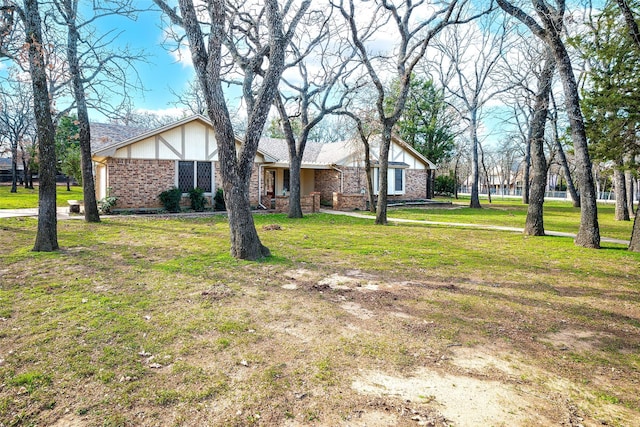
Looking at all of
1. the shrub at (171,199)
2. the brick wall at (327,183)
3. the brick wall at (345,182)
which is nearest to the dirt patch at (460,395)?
the shrub at (171,199)

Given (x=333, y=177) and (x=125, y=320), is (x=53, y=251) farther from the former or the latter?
(x=333, y=177)

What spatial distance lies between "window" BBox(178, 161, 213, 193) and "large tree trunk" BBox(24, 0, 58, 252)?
30.8 feet

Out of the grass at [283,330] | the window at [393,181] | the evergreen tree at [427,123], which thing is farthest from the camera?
the evergreen tree at [427,123]

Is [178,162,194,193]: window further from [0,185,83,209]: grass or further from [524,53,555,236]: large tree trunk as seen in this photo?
[524,53,555,236]: large tree trunk

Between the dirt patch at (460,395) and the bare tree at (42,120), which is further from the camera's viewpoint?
the bare tree at (42,120)

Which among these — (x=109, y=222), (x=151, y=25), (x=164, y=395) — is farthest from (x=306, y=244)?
(x=109, y=222)

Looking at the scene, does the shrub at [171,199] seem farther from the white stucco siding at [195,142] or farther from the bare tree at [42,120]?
the bare tree at [42,120]

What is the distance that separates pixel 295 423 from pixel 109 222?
12.6 m

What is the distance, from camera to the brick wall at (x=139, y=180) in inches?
613

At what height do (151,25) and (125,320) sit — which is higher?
(151,25)

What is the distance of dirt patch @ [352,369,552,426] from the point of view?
2.45m

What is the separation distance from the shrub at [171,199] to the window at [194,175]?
24.5 inches

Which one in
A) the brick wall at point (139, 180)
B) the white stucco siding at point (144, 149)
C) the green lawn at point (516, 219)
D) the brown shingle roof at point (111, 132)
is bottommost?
the green lawn at point (516, 219)

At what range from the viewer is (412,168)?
82.5ft
